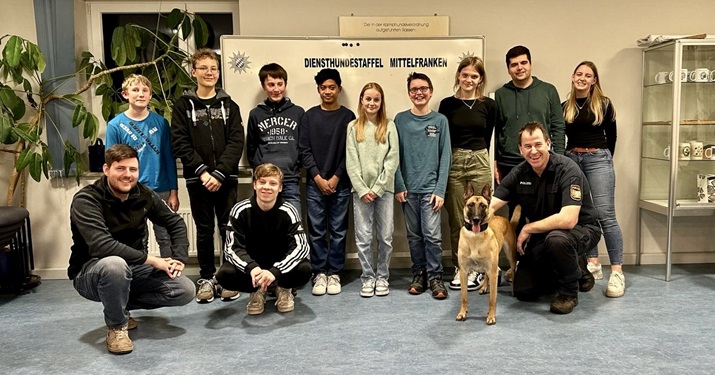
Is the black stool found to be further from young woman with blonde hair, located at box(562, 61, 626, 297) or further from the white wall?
young woman with blonde hair, located at box(562, 61, 626, 297)

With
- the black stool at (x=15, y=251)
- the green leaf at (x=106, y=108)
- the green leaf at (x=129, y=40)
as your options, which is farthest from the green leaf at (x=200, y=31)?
the black stool at (x=15, y=251)

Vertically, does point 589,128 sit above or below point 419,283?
above

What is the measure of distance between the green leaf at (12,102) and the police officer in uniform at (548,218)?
3.25 m

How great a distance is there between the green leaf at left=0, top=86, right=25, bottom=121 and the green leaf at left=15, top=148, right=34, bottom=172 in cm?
29

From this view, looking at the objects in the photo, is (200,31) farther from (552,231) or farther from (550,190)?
(552,231)

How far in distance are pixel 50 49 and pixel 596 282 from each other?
419 cm

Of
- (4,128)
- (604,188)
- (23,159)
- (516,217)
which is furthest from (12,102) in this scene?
A: (604,188)

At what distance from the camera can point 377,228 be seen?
381 centimetres

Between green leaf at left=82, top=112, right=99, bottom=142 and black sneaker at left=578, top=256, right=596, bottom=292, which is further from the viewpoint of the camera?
green leaf at left=82, top=112, right=99, bottom=142

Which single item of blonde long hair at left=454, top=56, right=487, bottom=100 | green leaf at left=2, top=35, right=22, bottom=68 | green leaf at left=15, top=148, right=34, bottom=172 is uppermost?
green leaf at left=2, top=35, right=22, bottom=68

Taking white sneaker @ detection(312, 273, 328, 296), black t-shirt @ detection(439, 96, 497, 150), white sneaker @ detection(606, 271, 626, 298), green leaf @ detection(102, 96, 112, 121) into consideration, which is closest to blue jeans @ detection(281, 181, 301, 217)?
white sneaker @ detection(312, 273, 328, 296)

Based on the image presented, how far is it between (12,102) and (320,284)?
244 cm

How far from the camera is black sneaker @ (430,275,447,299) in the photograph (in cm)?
362

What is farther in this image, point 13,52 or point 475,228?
point 13,52
